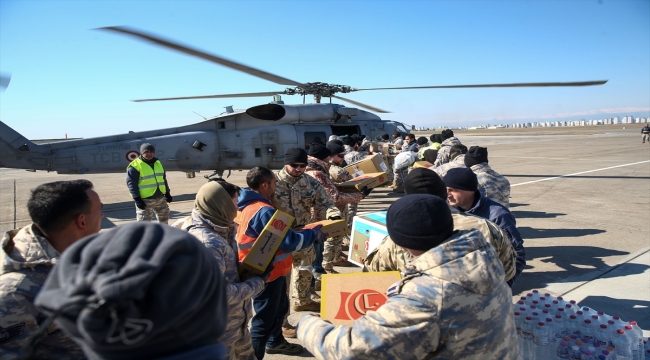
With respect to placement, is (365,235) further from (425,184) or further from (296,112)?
(296,112)

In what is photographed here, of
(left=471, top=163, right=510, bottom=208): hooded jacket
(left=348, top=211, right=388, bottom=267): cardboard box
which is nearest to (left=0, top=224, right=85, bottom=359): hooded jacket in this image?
(left=348, top=211, right=388, bottom=267): cardboard box

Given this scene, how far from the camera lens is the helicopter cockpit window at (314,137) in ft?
38.6

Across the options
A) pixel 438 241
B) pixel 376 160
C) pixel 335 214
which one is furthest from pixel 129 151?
pixel 438 241

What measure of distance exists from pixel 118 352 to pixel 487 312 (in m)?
1.33

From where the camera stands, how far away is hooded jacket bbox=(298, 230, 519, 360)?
1.50 meters

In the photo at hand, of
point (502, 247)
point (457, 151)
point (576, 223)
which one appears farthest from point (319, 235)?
point (576, 223)

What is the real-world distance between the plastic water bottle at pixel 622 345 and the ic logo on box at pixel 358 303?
5.84 feet

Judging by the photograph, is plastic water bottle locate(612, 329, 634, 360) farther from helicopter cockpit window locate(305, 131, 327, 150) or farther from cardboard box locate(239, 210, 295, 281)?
helicopter cockpit window locate(305, 131, 327, 150)

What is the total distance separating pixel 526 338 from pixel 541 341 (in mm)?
102

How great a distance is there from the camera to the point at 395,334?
1501mm

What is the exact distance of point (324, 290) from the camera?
2.14 m

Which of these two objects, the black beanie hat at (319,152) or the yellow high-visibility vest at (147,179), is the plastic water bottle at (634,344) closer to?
the black beanie hat at (319,152)

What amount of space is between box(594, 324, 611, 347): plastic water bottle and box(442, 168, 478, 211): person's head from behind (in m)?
1.25

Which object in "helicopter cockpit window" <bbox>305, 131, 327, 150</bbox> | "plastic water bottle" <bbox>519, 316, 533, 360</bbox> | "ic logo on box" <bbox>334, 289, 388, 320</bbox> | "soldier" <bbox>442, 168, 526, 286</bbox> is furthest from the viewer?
"helicopter cockpit window" <bbox>305, 131, 327, 150</bbox>
